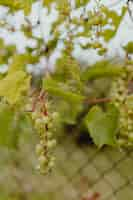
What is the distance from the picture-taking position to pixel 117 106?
73 cm

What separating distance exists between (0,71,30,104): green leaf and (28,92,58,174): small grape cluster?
0.09ft

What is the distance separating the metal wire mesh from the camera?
9.26ft

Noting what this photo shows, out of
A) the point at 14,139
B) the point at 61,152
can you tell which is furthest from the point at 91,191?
the point at 14,139

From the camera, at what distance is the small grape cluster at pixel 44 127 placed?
68cm

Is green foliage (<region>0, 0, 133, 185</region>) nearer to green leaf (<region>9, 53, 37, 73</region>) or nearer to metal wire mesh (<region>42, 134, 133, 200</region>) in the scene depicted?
green leaf (<region>9, 53, 37, 73</region>)

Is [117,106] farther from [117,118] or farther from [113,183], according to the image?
[113,183]

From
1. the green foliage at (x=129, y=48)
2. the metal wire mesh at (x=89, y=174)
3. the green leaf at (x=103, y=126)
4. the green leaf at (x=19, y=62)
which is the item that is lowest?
the metal wire mesh at (x=89, y=174)

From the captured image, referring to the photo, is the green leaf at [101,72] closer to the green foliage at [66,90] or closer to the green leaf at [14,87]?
the green foliage at [66,90]

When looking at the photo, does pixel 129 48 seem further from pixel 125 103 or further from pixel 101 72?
pixel 125 103

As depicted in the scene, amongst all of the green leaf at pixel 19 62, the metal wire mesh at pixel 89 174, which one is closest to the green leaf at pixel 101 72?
the green leaf at pixel 19 62

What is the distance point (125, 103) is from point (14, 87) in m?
0.17

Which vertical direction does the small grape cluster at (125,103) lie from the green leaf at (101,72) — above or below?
below

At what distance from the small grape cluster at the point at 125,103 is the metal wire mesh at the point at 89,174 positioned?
71.8 inches

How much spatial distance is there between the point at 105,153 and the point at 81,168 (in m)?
0.23
